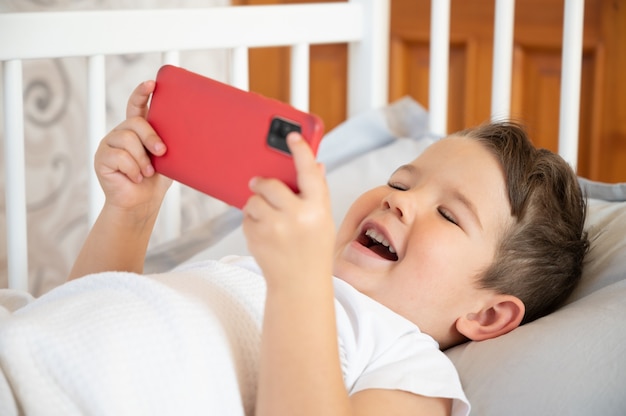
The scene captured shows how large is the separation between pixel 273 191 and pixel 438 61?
0.72 meters

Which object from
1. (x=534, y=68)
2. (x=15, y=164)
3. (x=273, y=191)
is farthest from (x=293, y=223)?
(x=534, y=68)

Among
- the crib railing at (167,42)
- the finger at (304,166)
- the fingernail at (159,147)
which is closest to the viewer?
the finger at (304,166)

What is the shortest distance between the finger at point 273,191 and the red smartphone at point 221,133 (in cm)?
2

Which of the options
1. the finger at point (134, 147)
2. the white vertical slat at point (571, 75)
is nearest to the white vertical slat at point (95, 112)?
the finger at point (134, 147)

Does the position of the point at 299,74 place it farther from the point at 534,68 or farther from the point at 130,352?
the point at 130,352

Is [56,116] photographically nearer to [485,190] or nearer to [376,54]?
[376,54]

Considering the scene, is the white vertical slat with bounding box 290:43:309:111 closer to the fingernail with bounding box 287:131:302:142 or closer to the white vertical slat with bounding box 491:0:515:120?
the white vertical slat with bounding box 491:0:515:120

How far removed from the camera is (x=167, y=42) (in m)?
1.10

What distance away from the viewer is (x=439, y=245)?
0.86 m

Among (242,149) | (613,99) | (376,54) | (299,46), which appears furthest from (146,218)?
(613,99)

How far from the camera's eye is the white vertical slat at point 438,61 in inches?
50.4

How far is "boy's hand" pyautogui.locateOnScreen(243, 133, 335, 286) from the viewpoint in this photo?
0.63 metres

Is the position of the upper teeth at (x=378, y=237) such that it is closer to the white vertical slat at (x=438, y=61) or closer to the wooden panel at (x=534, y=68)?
the white vertical slat at (x=438, y=61)

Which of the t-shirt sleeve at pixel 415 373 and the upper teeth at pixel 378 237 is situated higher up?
the upper teeth at pixel 378 237
